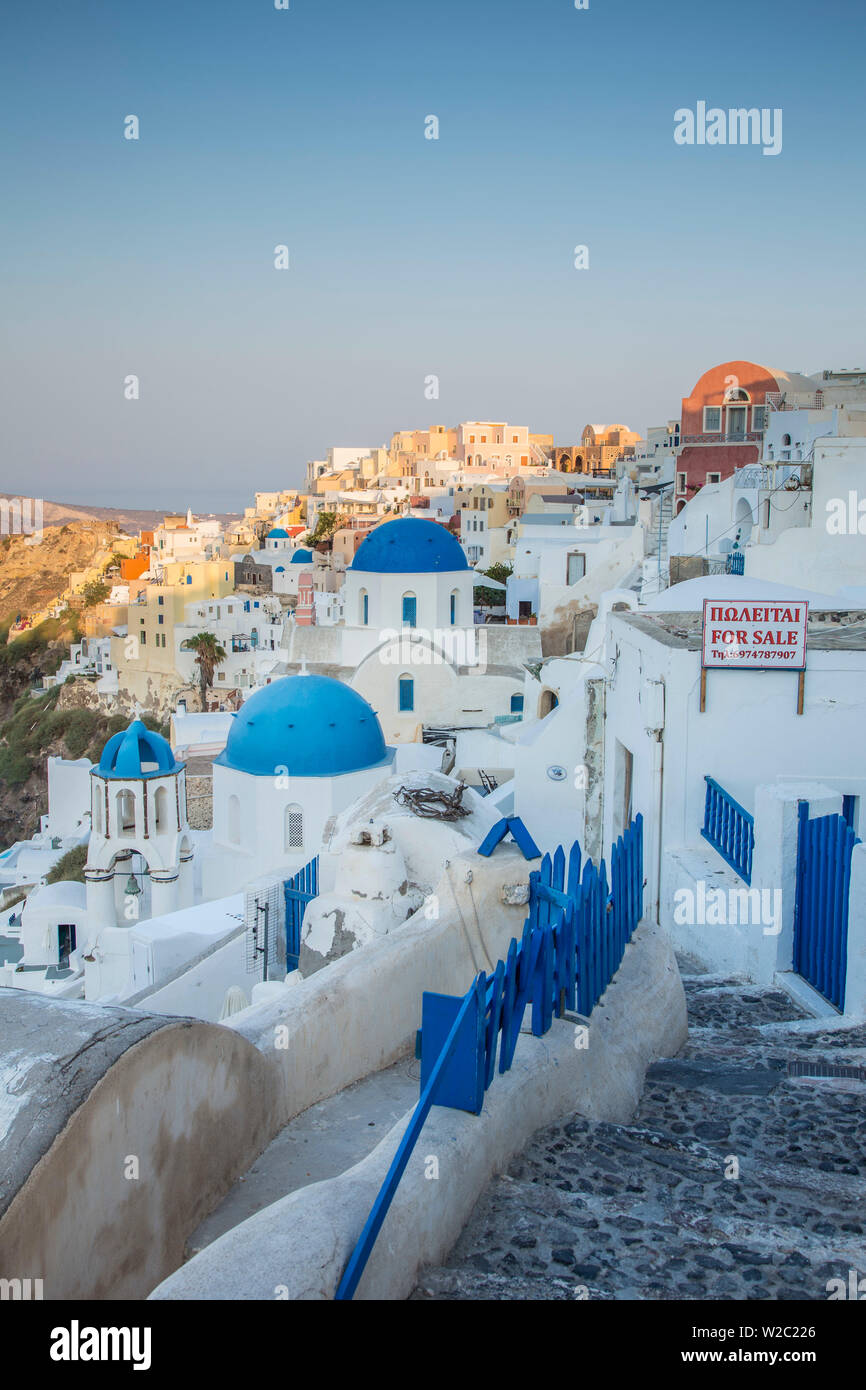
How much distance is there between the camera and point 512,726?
24531 millimetres

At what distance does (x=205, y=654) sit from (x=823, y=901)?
49.0 metres

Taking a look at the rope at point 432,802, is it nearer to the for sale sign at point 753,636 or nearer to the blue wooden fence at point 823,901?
the for sale sign at point 753,636

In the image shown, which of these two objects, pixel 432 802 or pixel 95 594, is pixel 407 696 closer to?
pixel 432 802

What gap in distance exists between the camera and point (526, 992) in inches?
154

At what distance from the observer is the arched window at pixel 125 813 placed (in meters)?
19.8

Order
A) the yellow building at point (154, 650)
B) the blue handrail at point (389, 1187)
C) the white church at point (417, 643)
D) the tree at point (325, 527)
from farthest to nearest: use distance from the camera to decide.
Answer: the tree at point (325, 527)
the yellow building at point (154, 650)
the white church at point (417, 643)
the blue handrail at point (389, 1187)

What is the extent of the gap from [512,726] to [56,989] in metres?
11.1

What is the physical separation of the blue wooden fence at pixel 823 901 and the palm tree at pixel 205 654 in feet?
159

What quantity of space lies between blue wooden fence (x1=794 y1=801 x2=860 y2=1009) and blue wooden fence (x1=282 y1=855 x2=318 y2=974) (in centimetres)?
585

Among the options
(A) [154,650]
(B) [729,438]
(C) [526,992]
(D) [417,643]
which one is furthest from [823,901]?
(A) [154,650]

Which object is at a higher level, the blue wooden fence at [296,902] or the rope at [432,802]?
the rope at [432,802]

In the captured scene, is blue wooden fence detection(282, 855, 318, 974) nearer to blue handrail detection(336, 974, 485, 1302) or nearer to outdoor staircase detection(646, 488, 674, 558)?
blue handrail detection(336, 974, 485, 1302)

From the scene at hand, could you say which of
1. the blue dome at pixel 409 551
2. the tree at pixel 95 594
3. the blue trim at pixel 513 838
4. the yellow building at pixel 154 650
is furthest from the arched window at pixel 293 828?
the tree at pixel 95 594
